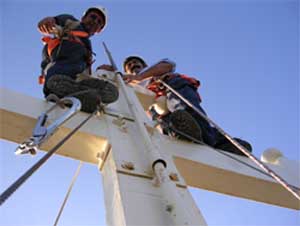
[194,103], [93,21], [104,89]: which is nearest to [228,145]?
[194,103]

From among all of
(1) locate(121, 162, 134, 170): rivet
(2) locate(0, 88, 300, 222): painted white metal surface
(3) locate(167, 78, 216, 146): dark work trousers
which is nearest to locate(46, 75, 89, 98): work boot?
(2) locate(0, 88, 300, 222): painted white metal surface

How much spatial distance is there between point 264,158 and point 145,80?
46.9 inches

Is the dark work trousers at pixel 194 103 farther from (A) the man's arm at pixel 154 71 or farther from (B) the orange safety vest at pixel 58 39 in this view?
(B) the orange safety vest at pixel 58 39

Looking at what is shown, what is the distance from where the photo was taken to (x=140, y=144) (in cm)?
181

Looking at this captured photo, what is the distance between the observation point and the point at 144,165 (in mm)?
1602

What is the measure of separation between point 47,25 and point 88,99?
84 cm

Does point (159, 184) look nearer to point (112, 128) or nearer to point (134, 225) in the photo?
point (134, 225)

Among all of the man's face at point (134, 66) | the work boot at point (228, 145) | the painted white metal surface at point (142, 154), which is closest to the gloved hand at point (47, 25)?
the painted white metal surface at point (142, 154)

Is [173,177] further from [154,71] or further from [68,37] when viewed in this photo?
[154,71]

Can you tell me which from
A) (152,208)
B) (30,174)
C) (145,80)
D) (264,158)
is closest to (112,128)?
(152,208)

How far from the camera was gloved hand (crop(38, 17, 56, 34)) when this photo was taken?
2609mm

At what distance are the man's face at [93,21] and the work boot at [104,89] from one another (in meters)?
1.02

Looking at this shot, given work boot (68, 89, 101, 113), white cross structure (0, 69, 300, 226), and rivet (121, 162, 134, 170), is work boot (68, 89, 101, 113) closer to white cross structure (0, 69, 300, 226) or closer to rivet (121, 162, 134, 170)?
white cross structure (0, 69, 300, 226)

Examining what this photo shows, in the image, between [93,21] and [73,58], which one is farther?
[93,21]
